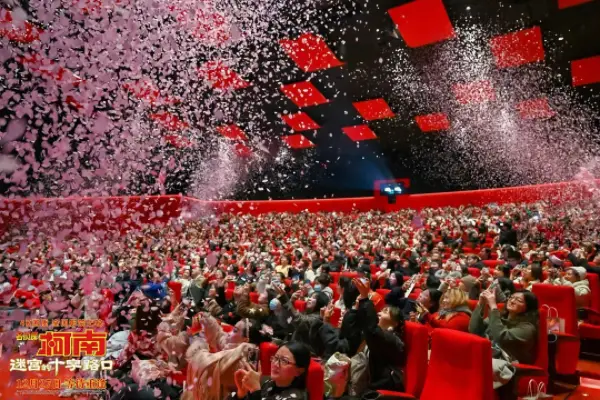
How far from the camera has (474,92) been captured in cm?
885

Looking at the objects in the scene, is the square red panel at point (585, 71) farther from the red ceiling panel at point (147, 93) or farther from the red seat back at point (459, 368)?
the red ceiling panel at point (147, 93)

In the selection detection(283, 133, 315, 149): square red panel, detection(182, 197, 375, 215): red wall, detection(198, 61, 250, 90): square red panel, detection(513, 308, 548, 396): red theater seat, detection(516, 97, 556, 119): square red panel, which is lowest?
detection(513, 308, 548, 396): red theater seat

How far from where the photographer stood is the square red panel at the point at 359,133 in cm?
1180

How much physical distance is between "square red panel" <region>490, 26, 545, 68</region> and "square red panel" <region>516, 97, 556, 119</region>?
2.22 m

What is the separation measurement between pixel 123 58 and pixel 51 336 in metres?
5.15

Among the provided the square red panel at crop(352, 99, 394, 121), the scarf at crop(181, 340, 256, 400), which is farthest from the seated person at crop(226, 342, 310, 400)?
the square red panel at crop(352, 99, 394, 121)

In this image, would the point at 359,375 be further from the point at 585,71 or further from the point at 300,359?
the point at 585,71

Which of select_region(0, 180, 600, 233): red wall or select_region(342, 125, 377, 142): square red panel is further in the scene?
select_region(342, 125, 377, 142): square red panel

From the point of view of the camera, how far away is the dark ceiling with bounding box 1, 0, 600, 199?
6.03 meters

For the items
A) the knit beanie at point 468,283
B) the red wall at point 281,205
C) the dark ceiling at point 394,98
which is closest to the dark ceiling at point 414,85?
the dark ceiling at point 394,98

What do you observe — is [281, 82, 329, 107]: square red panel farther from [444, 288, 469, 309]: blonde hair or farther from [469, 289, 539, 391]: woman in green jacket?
[469, 289, 539, 391]: woman in green jacket

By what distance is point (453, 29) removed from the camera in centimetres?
625

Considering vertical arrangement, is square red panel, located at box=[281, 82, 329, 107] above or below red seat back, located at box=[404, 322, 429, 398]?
above

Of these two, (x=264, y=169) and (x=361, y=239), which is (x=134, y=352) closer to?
(x=361, y=239)
